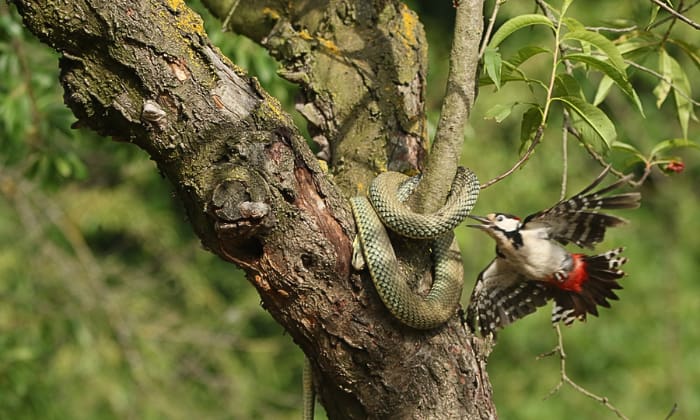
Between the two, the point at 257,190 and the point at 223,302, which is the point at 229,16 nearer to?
the point at 257,190

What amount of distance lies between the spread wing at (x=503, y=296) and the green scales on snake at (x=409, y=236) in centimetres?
21

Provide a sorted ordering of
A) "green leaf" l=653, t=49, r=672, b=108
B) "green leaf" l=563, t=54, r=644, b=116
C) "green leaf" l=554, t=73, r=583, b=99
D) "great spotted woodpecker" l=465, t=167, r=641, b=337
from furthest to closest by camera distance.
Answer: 1. "green leaf" l=653, t=49, r=672, b=108
2. "great spotted woodpecker" l=465, t=167, r=641, b=337
3. "green leaf" l=554, t=73, r=583, b=99
4. "green leaf" l=563, t=54, r=644, b=116

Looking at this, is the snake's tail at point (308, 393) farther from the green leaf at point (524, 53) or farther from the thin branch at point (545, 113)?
the green leaf at point (524, 53)

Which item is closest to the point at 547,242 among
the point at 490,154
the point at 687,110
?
the point at 687,110

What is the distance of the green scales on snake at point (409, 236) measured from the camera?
175 cm

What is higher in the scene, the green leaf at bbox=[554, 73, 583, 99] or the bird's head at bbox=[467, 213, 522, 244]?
the green leaf at bbox=[554, 73, 583, 99]

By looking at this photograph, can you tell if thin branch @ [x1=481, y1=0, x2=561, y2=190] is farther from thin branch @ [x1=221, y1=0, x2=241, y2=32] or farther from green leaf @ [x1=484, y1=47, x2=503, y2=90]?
thin branch @ [x1=221, y1=0, x2=241, y2=32]

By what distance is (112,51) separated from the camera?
1605 mm

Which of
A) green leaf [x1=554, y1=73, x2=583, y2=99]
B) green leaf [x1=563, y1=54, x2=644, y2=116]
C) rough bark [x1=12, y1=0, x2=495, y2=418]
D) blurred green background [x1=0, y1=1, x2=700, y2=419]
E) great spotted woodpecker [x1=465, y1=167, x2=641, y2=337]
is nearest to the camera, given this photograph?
rough bark [x1=12, y1=0, x2=495, y2=418]

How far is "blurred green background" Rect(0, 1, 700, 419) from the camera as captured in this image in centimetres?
492

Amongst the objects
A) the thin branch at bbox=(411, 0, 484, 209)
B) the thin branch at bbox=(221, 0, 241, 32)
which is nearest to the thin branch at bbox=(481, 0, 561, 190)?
the thin branch at bbox=(411, 0, 484, 209)

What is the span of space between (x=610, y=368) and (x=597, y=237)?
4874 mm

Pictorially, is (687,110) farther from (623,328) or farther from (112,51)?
(623,328)

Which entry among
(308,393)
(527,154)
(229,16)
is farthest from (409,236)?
(229,16)
